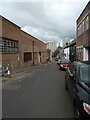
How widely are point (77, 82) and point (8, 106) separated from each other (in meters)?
2.82

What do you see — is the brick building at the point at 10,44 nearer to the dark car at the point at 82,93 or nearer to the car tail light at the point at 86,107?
the dark car at the point at 82,93

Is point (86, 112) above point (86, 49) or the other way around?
the other way around

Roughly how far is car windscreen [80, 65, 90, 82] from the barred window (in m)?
15.3

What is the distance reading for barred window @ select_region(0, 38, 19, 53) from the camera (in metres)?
20.8

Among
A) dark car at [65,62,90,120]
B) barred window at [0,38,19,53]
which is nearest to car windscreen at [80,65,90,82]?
dark car at [65,62,90,120]

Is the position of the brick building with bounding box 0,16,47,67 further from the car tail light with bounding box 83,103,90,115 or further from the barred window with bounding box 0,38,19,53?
the car tail light with bounding box 83,103,90,115

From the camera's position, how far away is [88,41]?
2300 centimetres

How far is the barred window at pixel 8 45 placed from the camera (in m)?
20.8

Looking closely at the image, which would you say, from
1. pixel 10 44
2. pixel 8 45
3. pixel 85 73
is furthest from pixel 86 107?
pixel 10 44

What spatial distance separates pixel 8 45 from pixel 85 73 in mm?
18195

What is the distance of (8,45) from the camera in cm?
2306

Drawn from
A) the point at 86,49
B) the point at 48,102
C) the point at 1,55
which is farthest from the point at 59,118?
the point at 86,49

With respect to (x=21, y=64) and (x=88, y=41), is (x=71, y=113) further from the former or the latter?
(x=21, y=64)

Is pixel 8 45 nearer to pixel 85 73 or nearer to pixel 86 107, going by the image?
pixel 85 73
